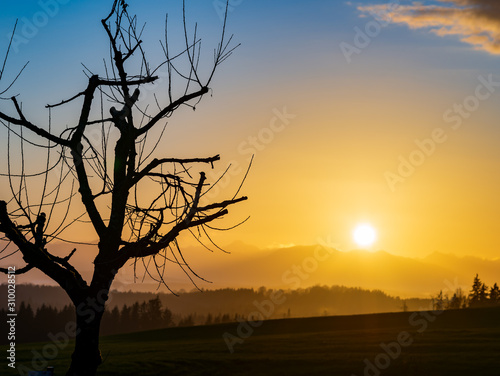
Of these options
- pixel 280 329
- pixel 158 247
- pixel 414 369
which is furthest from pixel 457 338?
pixel 158 247

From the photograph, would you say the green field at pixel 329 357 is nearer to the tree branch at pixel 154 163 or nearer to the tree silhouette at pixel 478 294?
the tree branch at pixel 154 163

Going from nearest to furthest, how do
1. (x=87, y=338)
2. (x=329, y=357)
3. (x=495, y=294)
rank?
1. (x=87, y=338)
2. (x=329, y=357)
3. (x=495, y=294)

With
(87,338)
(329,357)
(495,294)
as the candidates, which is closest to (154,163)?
(87,338)

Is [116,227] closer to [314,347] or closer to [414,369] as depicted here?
[414,369]

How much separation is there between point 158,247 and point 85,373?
6.92 ft

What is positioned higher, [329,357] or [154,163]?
[154,163]

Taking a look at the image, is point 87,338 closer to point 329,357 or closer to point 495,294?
point 329,357

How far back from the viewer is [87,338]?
827 centimetres

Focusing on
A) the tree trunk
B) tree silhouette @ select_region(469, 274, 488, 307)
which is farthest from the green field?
tree silhouette @ select_region(469, 274, 488, 307)

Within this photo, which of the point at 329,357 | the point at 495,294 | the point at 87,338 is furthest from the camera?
the point at 495,294

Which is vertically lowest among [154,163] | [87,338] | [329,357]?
[87,338]

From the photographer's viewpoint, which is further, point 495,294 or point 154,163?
point 495,294

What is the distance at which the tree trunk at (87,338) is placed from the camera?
818cm

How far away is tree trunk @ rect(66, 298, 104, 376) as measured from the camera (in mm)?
8180
